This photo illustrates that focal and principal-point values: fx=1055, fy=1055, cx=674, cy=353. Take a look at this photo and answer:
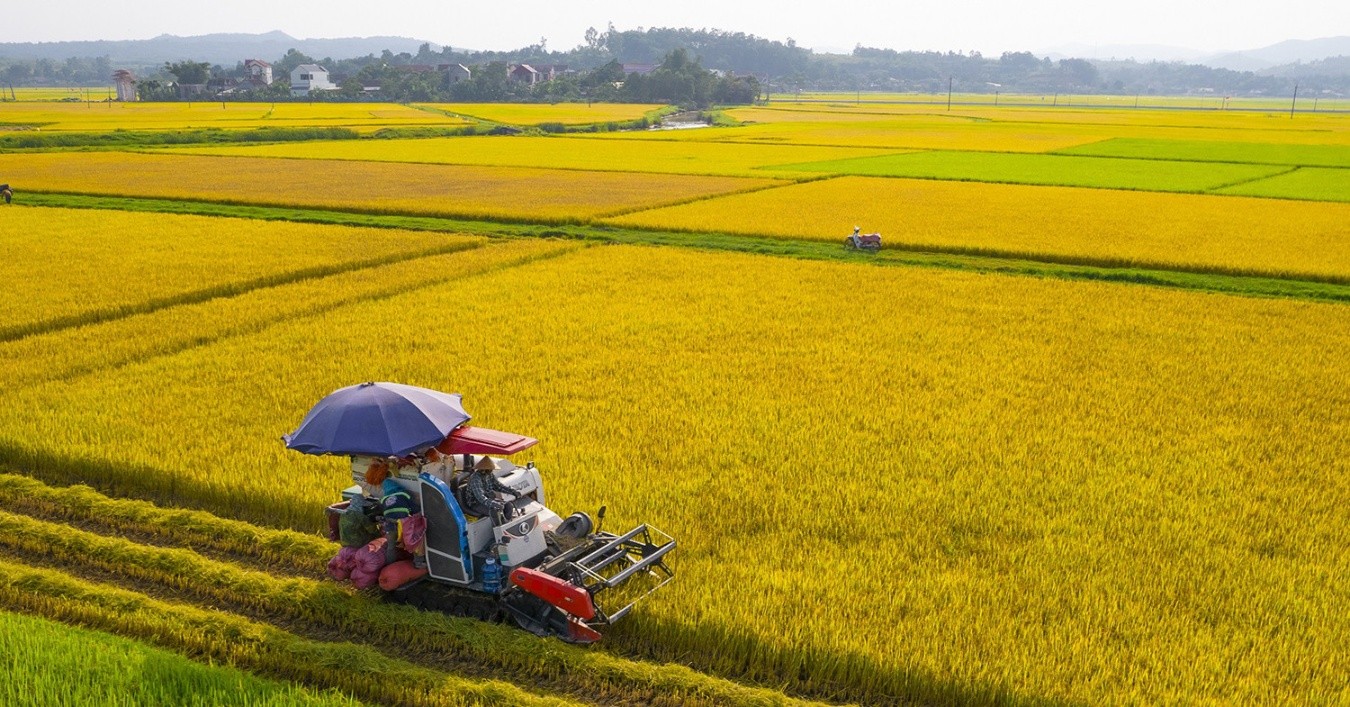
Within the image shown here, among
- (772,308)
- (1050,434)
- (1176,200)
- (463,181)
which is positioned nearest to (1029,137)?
(1176,200)

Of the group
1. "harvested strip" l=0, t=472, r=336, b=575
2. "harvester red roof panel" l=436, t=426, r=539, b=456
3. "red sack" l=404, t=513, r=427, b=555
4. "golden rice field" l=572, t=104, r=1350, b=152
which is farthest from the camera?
"golden rice field" l=572, t=104, r=1350, b=152

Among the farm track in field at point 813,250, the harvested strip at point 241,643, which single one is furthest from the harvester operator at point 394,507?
the farm track in field at point 813,250

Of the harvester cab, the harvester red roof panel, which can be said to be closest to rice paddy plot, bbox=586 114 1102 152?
the harvester cab

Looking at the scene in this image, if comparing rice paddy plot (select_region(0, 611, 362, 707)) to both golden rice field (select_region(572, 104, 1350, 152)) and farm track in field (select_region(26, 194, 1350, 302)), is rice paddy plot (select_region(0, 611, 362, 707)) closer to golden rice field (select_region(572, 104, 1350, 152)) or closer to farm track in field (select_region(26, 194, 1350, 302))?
farm track in field (select_region(26, 194, 1350, 302))

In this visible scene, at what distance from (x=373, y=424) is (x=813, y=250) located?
17.3m

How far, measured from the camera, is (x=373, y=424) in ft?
22.0

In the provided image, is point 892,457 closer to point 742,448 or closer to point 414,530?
point 742,448

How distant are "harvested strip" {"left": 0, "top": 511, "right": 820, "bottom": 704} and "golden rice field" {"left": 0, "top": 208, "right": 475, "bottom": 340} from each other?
7.94 meters

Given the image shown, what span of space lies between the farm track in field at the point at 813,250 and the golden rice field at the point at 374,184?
41.3 inches

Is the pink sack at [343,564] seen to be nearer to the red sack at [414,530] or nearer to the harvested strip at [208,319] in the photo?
the red sack at [414,530]

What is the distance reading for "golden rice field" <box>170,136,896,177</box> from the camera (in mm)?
44344

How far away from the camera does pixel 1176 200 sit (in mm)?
32688

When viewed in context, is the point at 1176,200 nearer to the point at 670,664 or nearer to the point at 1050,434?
the point at 1050,434

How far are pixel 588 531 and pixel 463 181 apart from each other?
1217 inches
